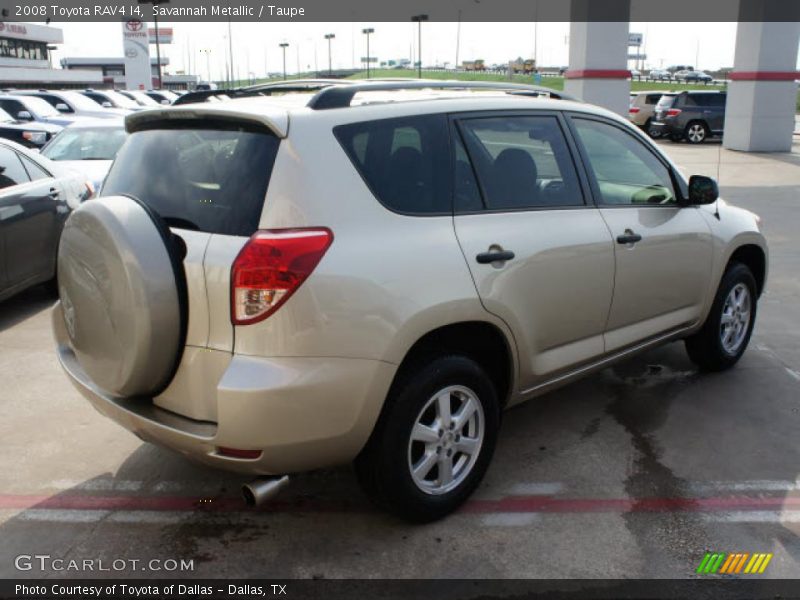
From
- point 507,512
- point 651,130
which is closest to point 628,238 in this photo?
point 507,512

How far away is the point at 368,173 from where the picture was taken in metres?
3.10

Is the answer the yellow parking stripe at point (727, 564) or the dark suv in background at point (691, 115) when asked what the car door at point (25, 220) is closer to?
the yellow parking stripe at point (727, 564)

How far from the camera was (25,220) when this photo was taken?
6.70 m

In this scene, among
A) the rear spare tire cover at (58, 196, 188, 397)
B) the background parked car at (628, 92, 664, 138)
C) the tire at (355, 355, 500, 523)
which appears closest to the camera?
the rear spare tire cover at (58, 196, 188, 397)

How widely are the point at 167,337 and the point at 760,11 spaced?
2232 cm

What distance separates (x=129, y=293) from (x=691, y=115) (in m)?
25.6

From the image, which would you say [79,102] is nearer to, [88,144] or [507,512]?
[88,144]

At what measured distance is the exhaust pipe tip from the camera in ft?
9.77

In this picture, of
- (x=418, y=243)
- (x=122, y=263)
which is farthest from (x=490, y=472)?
(x=122, y=263)

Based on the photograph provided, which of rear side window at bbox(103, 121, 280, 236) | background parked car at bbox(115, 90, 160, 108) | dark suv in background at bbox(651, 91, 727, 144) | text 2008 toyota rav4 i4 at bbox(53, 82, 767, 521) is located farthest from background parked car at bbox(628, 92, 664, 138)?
rear side window at bbox(103, 121, 280, 236)

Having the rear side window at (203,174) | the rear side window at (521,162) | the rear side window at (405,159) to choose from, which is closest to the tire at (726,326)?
the rear side window at (521,162)

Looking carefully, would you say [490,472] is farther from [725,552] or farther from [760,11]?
[760,11]

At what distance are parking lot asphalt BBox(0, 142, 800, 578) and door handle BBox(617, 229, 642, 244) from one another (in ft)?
3.56

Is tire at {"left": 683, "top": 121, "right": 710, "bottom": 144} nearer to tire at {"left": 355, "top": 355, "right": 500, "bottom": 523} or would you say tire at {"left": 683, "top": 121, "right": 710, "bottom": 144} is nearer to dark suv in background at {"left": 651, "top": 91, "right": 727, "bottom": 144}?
dark suv in background at {"left": 651, "top": 91, "right": 727, "bottom": 144}
